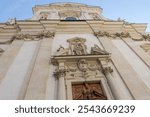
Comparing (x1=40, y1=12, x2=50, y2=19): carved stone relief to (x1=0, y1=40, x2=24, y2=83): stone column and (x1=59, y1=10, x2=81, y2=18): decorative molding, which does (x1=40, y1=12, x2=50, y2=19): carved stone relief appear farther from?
(x1=0, y1=40, x2=24, y2=83): stone column

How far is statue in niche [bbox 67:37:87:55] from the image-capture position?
43.0 ft

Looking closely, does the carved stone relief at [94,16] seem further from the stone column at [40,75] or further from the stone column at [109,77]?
the stone column at [109,77]

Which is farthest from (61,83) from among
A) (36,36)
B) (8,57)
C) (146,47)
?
(146,47)

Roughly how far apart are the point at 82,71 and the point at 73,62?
3.06 feet

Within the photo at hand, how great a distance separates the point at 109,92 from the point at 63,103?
2.84m

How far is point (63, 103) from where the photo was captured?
26.2ft

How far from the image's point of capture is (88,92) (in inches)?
393

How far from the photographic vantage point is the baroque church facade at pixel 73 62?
9.73 metres

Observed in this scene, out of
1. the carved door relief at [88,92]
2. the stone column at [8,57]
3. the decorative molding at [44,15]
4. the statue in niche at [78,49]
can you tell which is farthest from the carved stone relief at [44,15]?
the carved door relief at [88,92]

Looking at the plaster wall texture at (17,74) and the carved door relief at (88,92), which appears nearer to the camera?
the plaster wall texture at (17,74)

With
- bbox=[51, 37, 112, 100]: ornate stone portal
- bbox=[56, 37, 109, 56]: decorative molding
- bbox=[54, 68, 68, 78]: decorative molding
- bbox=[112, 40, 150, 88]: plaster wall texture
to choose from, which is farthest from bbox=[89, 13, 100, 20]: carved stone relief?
bbox=[54, 68, 68, 78]: decorative molding

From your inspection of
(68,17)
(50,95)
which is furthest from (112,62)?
(68,17)

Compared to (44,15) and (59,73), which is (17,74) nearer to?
(59,73)

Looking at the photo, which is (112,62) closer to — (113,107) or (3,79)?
(113,107)
